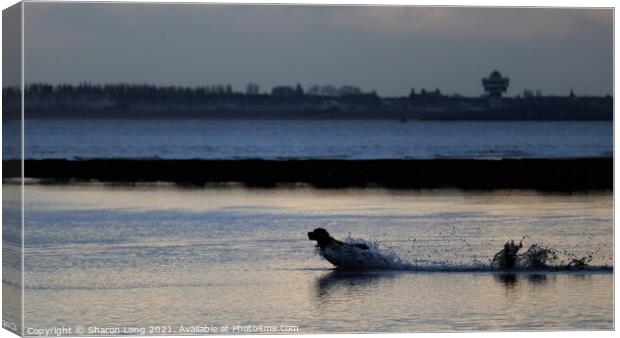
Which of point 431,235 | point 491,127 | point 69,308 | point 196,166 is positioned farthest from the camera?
point 196,166

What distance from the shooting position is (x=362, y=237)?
1526 centimetres

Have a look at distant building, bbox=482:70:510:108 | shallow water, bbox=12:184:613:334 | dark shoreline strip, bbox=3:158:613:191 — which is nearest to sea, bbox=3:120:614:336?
shallow water, bbox=12:184:613:334

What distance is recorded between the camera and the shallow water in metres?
14.2

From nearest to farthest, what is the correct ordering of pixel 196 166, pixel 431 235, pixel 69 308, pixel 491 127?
pixel 69 308
pixel 431 235
pixel 491 127
pixel 196 166

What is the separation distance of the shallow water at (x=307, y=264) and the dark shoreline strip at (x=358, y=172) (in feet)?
0.59

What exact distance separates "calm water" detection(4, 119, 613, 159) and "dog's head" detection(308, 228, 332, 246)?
66cm

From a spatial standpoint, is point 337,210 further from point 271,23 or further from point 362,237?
point 271,23

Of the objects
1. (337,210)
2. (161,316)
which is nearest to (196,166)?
(337,210)

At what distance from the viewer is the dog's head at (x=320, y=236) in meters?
15.1

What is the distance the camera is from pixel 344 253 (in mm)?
15391

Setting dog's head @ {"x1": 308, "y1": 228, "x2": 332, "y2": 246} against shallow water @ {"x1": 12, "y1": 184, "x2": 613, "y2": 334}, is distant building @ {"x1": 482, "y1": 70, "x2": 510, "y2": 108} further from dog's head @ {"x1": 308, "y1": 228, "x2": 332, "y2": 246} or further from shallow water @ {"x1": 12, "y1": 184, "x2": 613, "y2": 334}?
dog's head @ {"x1": 308, "y1": 228, "x2": 332, "y2": 246}

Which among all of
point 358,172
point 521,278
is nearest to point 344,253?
point 521,278

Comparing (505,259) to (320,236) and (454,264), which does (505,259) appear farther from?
(320,236)

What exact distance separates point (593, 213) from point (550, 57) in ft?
4.40
